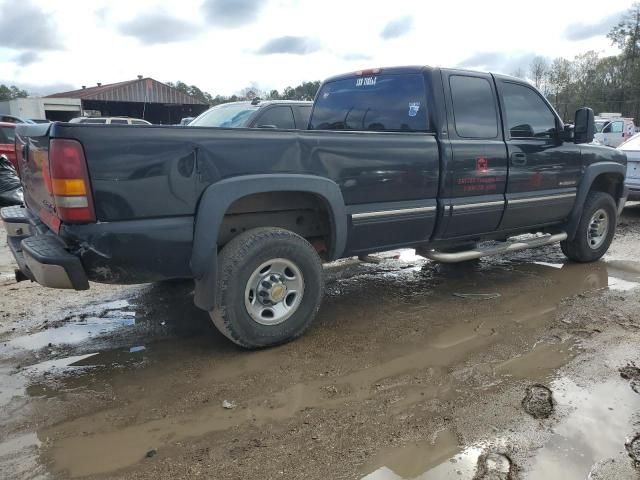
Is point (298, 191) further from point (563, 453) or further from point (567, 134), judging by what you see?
point (567, 134)

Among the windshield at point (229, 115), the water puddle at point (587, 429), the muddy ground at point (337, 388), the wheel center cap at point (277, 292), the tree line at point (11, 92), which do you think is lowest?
the water puddle at point (587, 429)

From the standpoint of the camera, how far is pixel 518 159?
493 cm

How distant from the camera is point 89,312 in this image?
4.54m

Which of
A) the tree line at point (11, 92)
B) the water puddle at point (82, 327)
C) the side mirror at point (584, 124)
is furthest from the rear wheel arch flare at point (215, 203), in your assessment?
the tree line at point (11, 92)

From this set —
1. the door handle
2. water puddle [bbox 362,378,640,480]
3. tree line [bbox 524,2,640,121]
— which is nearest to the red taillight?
water puddle [bbox 362,378,640,480]

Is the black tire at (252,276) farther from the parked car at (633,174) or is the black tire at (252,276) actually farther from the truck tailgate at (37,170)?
the parked car at (633,174)

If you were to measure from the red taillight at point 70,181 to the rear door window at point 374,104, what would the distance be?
8.91 feet

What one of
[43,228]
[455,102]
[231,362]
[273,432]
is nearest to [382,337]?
[231,362]

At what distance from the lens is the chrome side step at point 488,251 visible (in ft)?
14.8

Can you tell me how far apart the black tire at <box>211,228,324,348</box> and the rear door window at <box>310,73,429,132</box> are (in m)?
1.61

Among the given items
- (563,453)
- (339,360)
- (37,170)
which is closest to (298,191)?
(339,360)

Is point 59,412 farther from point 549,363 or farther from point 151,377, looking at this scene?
point 549,363

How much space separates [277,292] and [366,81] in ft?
7.86

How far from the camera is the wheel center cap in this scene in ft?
11.8
